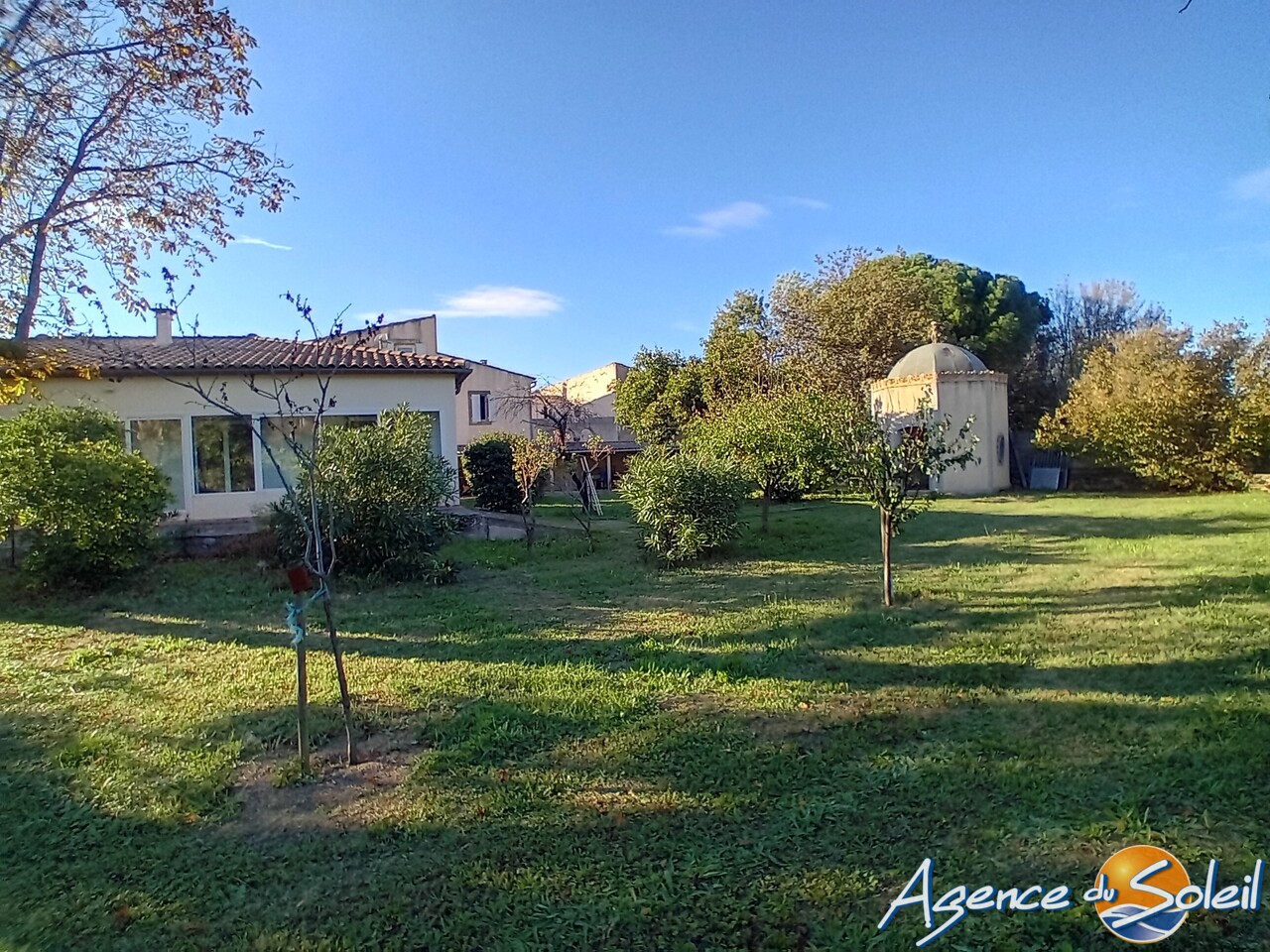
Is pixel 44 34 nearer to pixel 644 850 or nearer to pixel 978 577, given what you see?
pixel 644 850

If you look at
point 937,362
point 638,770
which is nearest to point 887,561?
point 638,770

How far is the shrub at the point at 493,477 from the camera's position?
803 inches

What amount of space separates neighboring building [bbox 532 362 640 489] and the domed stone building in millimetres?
9289

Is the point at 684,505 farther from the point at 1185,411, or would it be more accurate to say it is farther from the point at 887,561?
the point at 1185,411

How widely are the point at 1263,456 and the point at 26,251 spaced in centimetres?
2849

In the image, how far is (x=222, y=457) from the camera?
49.1 feet

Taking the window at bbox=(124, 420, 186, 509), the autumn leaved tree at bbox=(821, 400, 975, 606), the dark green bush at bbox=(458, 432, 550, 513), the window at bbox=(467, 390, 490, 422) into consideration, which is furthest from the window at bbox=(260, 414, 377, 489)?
the window at bbox=(467, 390, 490, 422)

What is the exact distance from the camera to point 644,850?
3.50 m

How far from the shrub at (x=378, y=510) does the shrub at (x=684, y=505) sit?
2.94 metres

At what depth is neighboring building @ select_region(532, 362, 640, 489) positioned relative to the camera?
21200 millimetres

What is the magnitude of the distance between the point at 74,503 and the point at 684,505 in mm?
7838

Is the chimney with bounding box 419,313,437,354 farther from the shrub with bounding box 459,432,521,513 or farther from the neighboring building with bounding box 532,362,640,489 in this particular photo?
the shrub with bounding box 459,432,521,513

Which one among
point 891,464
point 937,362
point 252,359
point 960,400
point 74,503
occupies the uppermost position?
point 937,362

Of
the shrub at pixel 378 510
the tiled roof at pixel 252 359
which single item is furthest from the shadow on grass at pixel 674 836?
the tiled roof at pixel 252 359
